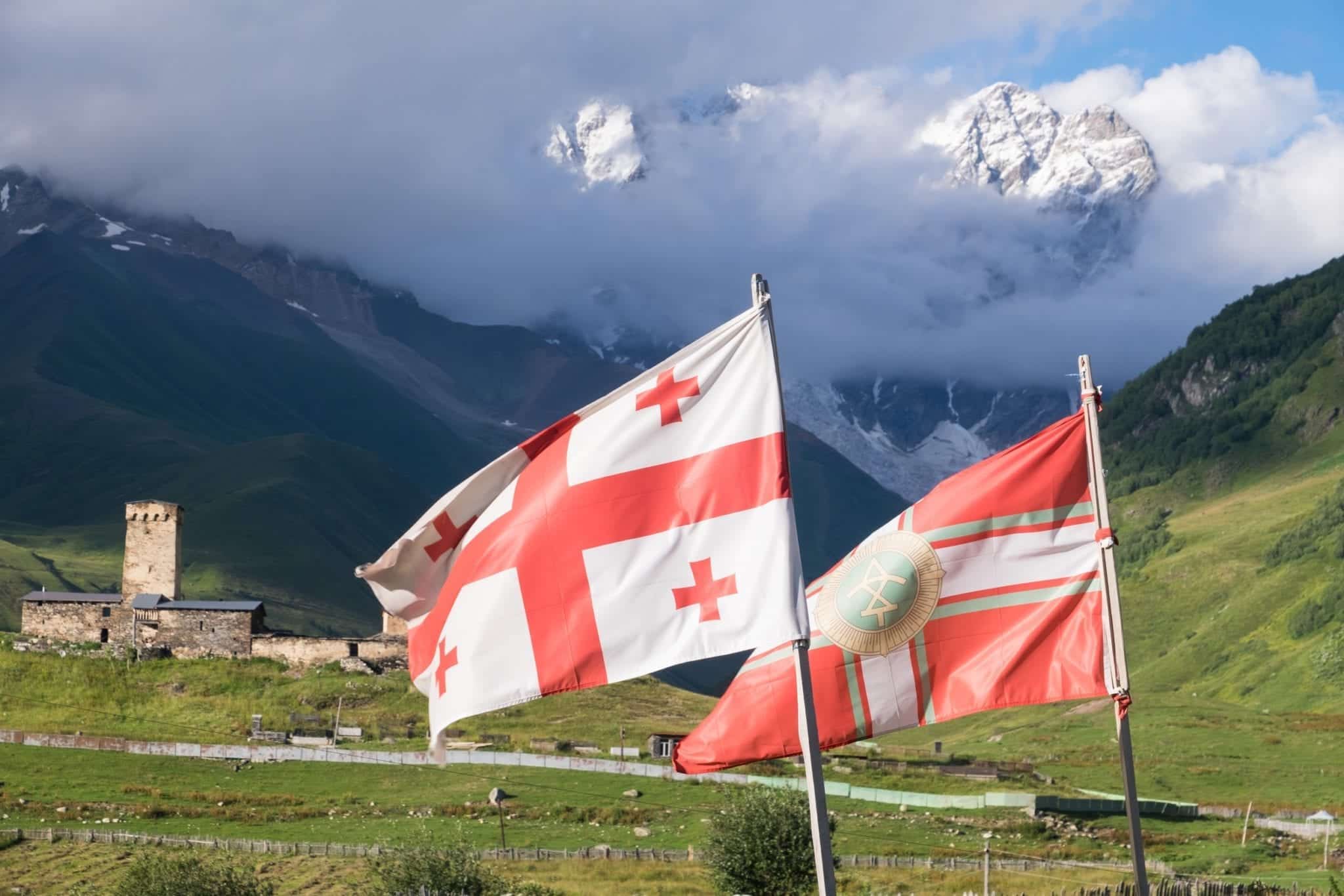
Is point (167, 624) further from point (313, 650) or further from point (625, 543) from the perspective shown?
point (625, 543)

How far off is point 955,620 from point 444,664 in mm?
5986

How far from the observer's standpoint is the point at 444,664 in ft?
60.8

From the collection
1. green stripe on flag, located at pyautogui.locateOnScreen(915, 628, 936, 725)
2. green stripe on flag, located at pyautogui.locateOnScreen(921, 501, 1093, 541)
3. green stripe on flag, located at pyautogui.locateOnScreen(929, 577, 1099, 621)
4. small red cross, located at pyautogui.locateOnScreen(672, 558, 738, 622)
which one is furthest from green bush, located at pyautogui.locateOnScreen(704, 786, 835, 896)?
small red cross, located at pyautogui.locateOnScreen(672, 558, 738, 622)

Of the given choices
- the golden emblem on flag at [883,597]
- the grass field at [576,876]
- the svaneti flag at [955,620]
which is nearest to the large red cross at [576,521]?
the svaneti flag at [955,620]

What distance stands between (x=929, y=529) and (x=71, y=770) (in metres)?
64.9

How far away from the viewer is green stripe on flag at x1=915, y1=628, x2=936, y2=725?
19438 mm

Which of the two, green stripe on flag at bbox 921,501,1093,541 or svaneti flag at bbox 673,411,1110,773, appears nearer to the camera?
svaneti flag at bbox 673,411,1110,773

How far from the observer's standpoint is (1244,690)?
16362 centimetres

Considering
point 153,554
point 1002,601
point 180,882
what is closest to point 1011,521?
point 1002,601

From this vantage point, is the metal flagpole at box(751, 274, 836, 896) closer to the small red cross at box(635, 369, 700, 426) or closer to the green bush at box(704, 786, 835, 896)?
the small red cross at box(635, 369, 700, 426)

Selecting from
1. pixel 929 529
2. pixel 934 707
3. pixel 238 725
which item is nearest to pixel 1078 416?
pixel 929 529

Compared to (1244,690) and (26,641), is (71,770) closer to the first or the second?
(26,641)

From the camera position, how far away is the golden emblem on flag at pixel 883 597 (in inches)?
764

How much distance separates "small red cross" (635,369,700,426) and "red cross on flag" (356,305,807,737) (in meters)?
0.02
